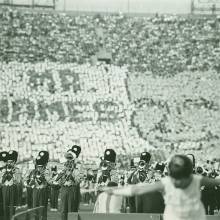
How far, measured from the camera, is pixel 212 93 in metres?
46.7

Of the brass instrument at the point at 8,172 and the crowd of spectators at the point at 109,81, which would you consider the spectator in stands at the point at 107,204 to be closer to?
the brass instrument at the point at 8,172

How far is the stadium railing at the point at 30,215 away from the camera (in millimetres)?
8118

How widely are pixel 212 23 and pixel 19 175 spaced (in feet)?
134

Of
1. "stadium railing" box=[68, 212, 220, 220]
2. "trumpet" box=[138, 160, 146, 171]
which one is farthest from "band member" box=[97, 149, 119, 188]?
"stadium railing" box=[68, 212, 220, 220]

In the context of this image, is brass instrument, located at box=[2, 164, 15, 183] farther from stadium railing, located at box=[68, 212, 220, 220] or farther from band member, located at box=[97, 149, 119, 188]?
stadium railing, located at box=[68, 212, 220, 220]

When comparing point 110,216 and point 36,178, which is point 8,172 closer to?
point 36,178

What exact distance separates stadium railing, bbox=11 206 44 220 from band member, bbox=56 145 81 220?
21.9 feet

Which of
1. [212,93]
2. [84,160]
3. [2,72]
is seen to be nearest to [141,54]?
[212,93]

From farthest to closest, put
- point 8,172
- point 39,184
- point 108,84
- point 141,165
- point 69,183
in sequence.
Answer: point 108,84 < point 39,184 < point 8,172 < point 69,183 < point 141,165

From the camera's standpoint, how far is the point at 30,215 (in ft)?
28.9

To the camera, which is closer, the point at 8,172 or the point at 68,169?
the point at 68,169

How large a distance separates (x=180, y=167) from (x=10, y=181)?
1140cm

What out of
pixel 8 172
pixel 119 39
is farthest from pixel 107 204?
pixel 119 39

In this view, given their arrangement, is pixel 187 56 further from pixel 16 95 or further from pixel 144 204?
pixel 144 204
